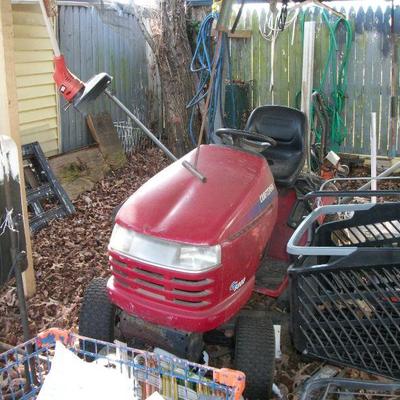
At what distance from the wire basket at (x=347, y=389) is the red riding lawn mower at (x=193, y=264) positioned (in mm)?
219

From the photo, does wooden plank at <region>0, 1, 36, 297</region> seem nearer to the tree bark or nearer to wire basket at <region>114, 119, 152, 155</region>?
wire basket at <region>114, 119, 152, 155</region>

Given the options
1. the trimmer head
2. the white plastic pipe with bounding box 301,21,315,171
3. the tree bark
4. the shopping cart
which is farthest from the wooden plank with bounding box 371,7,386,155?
the shopping cart

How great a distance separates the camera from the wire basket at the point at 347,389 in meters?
2.29

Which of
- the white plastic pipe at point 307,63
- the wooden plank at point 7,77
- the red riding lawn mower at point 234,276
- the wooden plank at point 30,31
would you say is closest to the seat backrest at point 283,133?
the red riding lawn mower at point 234,276

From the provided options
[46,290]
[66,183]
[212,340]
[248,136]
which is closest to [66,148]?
[66,183]

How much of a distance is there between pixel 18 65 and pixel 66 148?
1094 mm

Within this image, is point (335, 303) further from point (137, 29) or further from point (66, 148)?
point (137, 29)

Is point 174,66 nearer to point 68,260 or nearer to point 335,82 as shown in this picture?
point 335,82

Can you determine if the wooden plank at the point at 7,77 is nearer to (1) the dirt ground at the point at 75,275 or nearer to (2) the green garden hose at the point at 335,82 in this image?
(1) the dirt ground at the point at 75,275

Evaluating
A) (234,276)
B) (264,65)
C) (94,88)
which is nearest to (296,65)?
(264,65)

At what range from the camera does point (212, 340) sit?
2.71m

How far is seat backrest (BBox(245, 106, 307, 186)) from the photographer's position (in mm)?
3627

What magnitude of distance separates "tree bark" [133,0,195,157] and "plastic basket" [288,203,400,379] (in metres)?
4.81

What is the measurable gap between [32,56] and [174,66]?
1876 millimetres
